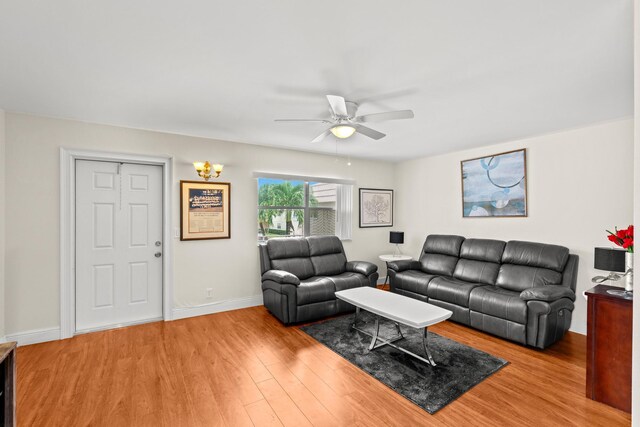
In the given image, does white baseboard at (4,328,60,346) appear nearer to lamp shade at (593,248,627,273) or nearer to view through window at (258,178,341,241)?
view through window at (258,178,341,241)

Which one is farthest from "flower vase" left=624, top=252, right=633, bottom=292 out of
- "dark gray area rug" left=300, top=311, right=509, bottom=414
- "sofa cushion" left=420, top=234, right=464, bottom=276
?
"sofa cushion" left=420, top=234, right=464, bottom=276

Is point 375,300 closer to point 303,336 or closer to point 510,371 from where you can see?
point 303,336

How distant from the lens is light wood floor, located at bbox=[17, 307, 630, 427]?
201cm

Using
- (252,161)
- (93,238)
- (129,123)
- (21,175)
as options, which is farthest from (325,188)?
(21,175)

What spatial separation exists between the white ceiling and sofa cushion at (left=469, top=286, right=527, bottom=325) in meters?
1.94

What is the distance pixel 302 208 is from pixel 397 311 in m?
2.65

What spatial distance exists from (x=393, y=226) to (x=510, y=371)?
3.57 metres

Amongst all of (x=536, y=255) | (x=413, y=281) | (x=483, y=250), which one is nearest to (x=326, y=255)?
(x=413, y=281)

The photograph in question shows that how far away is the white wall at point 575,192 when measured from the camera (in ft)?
10.6

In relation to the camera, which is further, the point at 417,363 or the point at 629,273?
the point at 417,363

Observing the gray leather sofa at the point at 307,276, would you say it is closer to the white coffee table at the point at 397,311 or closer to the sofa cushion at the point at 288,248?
the sofa cushion at the point at 288,248

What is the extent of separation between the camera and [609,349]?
7.09 ft

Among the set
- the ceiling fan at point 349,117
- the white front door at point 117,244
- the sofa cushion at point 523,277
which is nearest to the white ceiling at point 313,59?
the ceiling fan at point 349,117

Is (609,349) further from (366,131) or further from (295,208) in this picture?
(295,208)
